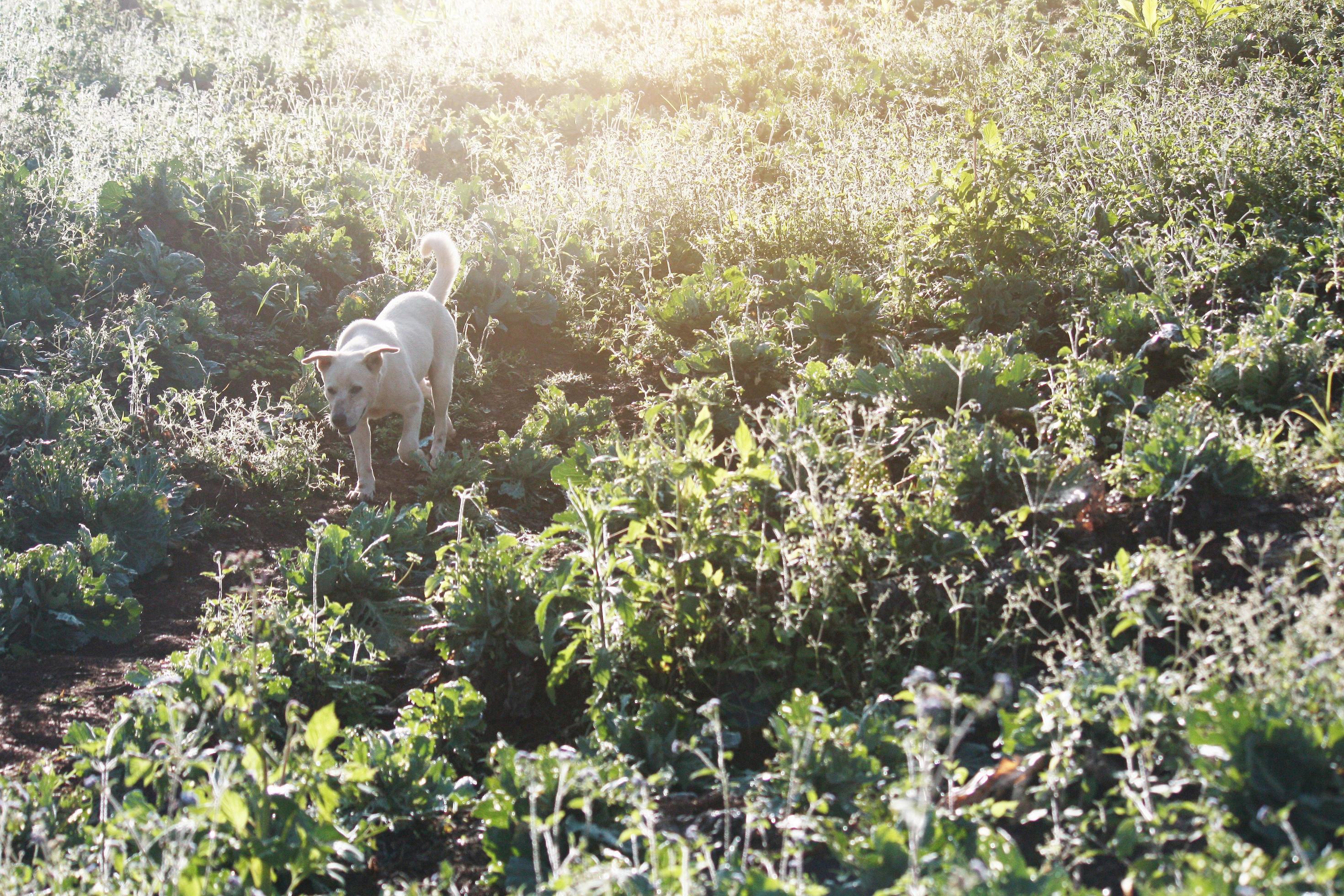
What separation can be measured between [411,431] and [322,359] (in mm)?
729

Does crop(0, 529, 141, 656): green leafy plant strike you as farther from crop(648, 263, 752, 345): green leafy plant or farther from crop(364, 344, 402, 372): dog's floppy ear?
crop(648, 263, 752, 345): green leafy plant

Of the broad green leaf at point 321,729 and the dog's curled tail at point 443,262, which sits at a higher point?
the dog's curled tail at point 443,262

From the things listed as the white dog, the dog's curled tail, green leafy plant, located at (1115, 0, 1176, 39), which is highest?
green leafy plant, located at (1115, 0, 1176, 39)

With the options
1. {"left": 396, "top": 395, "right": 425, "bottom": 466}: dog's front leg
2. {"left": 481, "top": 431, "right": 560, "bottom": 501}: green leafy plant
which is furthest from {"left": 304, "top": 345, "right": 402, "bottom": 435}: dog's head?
{"left": 481, "top": 431, "right": 560, "bottom": 501}: green leafy plant

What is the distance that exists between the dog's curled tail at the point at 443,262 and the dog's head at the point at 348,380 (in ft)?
3.55

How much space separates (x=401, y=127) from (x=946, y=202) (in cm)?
602

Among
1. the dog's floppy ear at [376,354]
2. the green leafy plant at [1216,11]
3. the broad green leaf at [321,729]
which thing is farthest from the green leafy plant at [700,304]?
the green leafy plant at [1216,11]

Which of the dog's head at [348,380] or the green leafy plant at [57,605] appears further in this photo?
the dog's head at [348,380]

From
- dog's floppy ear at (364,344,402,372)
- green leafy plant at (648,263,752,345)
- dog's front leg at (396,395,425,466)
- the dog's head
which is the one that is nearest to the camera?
dog's floppy ear at (364,344,402,372)

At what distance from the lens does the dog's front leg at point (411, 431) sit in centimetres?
584

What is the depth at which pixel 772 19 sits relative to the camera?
1170cm

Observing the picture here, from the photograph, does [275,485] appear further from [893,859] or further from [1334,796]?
[1334,796]

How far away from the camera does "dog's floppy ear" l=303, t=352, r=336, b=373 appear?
5.24 m

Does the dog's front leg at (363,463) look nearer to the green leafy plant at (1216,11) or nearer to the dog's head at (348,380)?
the dog's head at (348,380)
